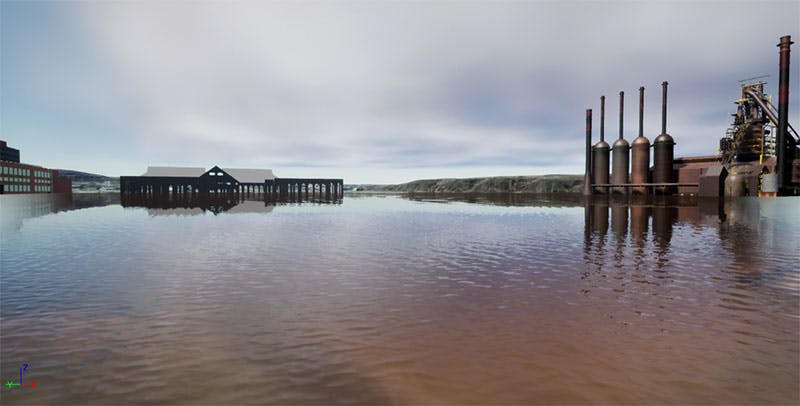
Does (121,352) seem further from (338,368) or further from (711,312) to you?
(711,312)

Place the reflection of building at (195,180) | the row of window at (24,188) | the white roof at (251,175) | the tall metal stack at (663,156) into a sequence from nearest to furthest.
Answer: the tall metal stack at (663,156) < the reflection of building at (195,180) < the row of window at (24,188) < the white roof at (251,175)

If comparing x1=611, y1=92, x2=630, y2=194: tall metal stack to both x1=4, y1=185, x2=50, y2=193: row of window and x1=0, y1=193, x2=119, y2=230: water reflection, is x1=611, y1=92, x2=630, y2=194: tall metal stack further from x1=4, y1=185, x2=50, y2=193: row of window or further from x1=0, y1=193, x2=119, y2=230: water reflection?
x1=4, y1=185, x2=50, y2=193: row of window

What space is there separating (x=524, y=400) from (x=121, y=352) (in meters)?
6.41

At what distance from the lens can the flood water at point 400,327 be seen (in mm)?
5371

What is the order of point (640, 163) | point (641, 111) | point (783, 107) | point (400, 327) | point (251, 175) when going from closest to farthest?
point (400, 327)
point (783, 107)
point (640, 163)
point (641, 111)
point (251, 175)

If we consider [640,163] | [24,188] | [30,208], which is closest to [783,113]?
[640,163]

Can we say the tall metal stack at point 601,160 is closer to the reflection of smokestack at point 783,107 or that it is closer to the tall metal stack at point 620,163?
the tall metal stack at point 620,163

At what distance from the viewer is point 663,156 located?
6384 centimetres

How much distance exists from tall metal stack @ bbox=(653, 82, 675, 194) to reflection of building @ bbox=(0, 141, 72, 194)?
141 meters

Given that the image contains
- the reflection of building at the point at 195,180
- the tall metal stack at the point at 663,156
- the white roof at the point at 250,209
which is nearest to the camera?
the white roof at the point at 250,209

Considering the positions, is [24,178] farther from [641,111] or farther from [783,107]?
[783,107]

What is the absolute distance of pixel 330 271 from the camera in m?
12.9

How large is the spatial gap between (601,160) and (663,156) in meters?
11.0

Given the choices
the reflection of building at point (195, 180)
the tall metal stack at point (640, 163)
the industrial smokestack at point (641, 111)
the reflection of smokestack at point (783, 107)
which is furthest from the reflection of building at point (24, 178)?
the reflection of smokestack at point (783, 107)
